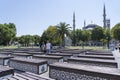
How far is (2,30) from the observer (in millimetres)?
49344

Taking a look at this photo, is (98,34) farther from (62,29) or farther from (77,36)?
(62,29)

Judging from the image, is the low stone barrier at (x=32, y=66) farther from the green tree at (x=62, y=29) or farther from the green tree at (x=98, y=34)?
the green tree at (x=98, y=34)

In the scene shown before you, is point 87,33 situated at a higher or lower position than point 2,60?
higher

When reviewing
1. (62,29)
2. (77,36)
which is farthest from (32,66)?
(77,36)

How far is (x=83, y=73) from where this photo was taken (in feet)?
21.3

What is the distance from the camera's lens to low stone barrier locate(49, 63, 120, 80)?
5.78 m

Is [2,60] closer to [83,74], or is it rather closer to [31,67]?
[31,67]

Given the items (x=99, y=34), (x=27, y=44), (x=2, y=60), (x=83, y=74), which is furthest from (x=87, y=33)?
(x=83, y=74)

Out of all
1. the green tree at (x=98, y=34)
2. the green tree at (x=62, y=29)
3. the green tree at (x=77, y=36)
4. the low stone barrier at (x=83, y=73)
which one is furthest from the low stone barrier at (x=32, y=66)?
the green tree at (x=77, y=36)

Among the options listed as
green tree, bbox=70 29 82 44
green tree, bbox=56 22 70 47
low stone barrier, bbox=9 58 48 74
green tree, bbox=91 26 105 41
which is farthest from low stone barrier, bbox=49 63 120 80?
green tree, bbox=70 29 82 44

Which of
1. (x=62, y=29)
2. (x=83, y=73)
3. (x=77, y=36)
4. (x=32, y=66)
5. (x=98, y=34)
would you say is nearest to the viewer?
(x=83, y=73)

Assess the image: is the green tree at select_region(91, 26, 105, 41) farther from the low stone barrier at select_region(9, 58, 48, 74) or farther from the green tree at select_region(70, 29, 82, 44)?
the low stone barrier at select_region(9, 58, 48, 74)

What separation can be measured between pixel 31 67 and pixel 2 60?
390 centimetres

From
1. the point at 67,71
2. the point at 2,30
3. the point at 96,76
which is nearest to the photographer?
the point at 96,76
